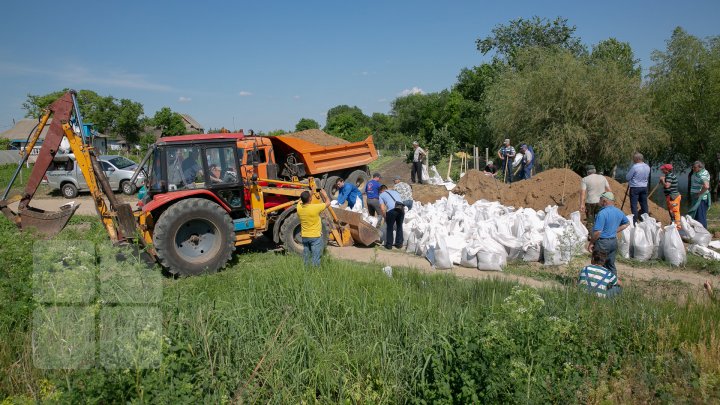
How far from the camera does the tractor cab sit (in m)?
7.23

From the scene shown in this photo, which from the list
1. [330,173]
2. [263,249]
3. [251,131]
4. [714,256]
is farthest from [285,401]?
[330,173]

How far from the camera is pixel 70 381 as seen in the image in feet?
10.8

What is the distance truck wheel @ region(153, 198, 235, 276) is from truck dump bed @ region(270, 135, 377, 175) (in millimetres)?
6060

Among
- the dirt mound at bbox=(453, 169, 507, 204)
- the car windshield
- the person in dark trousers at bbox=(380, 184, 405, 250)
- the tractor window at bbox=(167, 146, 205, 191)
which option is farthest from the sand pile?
the car windshield

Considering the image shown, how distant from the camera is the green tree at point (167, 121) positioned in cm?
4578

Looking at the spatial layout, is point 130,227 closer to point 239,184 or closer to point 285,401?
point 239,184

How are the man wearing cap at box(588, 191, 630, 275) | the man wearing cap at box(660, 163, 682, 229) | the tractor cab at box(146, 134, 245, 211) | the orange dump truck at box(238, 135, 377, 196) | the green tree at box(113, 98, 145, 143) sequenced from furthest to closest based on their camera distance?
1. the green tree at box(113, 98, 145, 143)
2. the orange dump truck at box(238, 135, 377, 196)
3. the man wearing cap at box(660, 163, 682, 229)
4. the tractor cab at box(146, 134, 245, 211)
5. the man wearing cap at box(588, 191, 630, 275)

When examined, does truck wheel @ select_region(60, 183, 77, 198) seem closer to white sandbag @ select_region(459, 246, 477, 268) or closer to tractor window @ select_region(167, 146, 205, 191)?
tractor window @ select_region(167, 146, 205, 191)

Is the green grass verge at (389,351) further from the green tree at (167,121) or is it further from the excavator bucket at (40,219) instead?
the green tree at (167,121)

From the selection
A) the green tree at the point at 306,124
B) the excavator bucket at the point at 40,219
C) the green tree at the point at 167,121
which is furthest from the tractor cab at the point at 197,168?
the green tree at the point at 306,124

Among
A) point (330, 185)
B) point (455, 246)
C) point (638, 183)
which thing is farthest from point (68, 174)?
point (638, 183)

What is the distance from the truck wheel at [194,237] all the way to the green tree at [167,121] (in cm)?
4094

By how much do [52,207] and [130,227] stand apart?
33.3 ft

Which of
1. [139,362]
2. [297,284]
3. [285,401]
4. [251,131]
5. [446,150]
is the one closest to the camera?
[139,362]
